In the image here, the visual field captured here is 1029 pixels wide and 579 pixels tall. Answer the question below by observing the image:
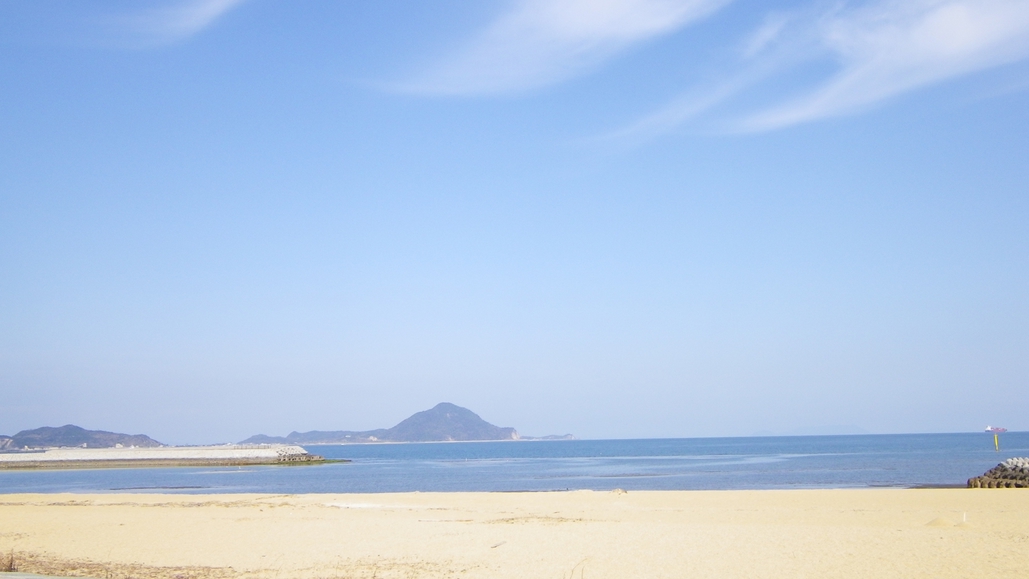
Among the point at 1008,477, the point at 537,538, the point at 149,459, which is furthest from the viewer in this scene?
the point at 149,459

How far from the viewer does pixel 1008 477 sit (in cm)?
3416

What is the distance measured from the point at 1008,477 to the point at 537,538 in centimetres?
2665

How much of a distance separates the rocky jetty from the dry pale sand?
5.74 metres

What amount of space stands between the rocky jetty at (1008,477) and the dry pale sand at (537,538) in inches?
226

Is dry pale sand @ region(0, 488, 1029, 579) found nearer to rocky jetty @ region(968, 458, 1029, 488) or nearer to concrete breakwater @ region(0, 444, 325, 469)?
rocky jetty @ region(968, 458, 1029, 488)

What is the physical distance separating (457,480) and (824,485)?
2284 centimetres

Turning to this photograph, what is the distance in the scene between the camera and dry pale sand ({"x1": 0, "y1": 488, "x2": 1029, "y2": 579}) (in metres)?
14.1

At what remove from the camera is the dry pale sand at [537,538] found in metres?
14.1

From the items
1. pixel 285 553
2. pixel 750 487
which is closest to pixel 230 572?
pixel 285 553

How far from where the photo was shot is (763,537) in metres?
17.0

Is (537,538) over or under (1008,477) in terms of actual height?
over

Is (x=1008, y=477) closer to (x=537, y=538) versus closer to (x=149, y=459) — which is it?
(x=537, y=538)

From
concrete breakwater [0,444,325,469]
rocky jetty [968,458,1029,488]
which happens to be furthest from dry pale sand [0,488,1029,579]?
concrete breakwater [0,444,325,469]

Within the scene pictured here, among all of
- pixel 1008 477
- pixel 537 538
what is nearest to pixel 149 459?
pixel 537 538
